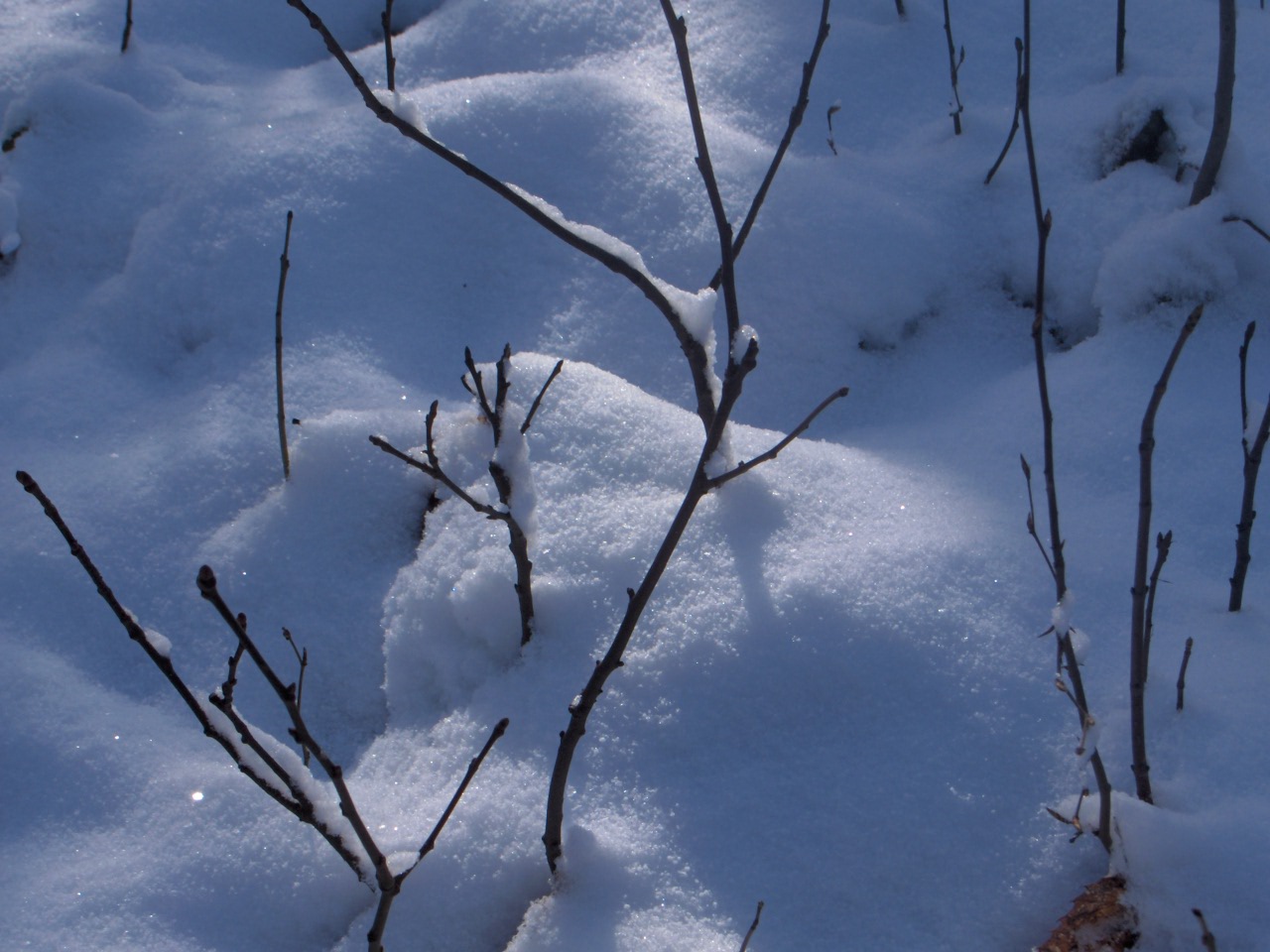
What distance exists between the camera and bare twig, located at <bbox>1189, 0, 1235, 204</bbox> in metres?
→ 1.85

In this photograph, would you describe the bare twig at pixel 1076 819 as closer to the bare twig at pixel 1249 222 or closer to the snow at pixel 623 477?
the snow at pixel 623 477

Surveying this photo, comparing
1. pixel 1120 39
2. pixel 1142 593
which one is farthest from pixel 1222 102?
pixel 1142 593

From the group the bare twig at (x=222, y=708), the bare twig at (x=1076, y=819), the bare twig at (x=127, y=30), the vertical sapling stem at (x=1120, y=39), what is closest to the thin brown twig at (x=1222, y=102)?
the vertical sapling stem at (x=1120, y=39)

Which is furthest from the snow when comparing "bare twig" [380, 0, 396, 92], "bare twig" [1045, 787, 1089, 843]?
"bare twig" [380, 0, 396, 92]

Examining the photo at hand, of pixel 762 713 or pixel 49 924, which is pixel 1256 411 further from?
pixel 49 924

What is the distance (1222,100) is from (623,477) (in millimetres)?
1378

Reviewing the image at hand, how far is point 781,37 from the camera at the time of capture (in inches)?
108

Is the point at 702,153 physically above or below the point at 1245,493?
above

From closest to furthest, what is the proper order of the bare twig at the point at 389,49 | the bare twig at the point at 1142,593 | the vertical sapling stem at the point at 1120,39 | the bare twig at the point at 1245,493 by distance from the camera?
the bare twig at the point at 1142,593
the bare twig at the point at 1245,493
the bare twig at the point at 389,49
the vertical sapling stem at the point at 1120,39

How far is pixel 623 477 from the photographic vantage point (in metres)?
1.68

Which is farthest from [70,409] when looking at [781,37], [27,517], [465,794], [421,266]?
[781,37]

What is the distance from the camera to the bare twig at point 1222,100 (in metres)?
1.85

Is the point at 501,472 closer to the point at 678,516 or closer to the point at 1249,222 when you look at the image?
the point at 678,516

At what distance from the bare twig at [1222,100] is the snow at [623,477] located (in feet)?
0.20
